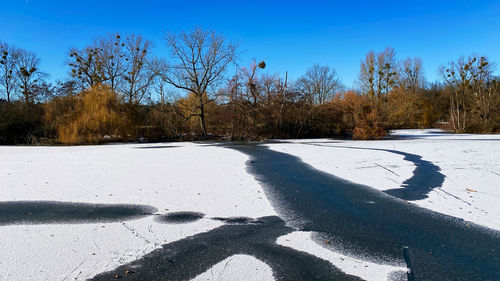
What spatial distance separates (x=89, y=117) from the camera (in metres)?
18.8

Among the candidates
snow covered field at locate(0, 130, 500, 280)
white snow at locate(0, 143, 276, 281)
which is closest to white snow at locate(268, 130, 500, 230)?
snow covered field at locate(0, 130, 500, 280)

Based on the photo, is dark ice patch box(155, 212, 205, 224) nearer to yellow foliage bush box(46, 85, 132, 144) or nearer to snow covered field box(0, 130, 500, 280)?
snow covered field box(0, 130, 500, 280)

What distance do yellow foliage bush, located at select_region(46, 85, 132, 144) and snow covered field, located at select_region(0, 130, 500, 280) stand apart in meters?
9.51

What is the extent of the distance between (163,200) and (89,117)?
1648cm

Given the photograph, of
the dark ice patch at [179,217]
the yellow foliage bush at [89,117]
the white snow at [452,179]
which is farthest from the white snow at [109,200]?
the yellow foliage bush at [89,117]

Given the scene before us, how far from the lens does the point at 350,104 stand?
2448 cm

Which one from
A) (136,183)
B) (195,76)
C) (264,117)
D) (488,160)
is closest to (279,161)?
(136,183)

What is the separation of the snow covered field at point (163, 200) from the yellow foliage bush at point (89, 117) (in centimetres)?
951

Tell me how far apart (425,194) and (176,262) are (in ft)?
16.4

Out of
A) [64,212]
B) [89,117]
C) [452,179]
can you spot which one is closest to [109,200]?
[64,212]

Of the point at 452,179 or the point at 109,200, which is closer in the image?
the point at 109,200

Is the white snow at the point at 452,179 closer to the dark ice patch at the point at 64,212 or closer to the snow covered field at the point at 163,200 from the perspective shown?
the snow covered field at the point at 163,200

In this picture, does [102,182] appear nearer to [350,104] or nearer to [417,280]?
[417,280]

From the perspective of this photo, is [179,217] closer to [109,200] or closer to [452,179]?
[109,200]
